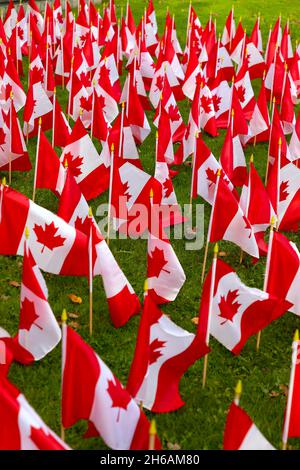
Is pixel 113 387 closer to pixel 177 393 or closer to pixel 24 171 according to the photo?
pixel 177 393

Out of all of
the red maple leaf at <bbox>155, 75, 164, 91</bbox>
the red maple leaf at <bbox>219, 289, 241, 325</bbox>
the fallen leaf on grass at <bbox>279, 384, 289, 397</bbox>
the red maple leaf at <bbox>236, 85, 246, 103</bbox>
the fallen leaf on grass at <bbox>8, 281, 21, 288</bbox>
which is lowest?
the fallen leaf on grass at <bbox>279, 384, 289, 397</bbox>

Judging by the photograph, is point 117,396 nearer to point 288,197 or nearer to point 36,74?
point 288,197

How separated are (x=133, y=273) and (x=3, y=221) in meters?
1.62

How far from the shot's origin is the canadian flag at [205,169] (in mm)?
7824

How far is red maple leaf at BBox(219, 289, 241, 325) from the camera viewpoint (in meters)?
5.66

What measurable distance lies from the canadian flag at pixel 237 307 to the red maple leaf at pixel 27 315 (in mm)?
1450

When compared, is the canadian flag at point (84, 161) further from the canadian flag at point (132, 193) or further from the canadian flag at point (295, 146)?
the canadian flag at point (295, 146)

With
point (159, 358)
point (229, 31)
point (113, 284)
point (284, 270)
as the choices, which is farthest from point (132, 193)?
point (229, 31)

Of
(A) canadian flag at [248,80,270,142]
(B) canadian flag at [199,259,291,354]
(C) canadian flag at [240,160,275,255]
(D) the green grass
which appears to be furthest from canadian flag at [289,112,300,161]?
(B) canadian flag at [199,259,291,354]

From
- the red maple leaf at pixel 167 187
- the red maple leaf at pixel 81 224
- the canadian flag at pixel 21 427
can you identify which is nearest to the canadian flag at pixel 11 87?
the red maple leaf at pixel 167 187

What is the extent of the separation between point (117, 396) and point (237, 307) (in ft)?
5.42

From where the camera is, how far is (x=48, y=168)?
779cm

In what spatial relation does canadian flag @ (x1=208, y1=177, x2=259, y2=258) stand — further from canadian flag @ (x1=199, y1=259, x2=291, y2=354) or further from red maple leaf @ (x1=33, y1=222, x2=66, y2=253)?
red maple leaf @ (x1=33, y1=222, x2=66, y2=253)

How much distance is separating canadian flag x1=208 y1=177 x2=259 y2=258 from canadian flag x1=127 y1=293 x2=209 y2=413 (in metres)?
1.98
